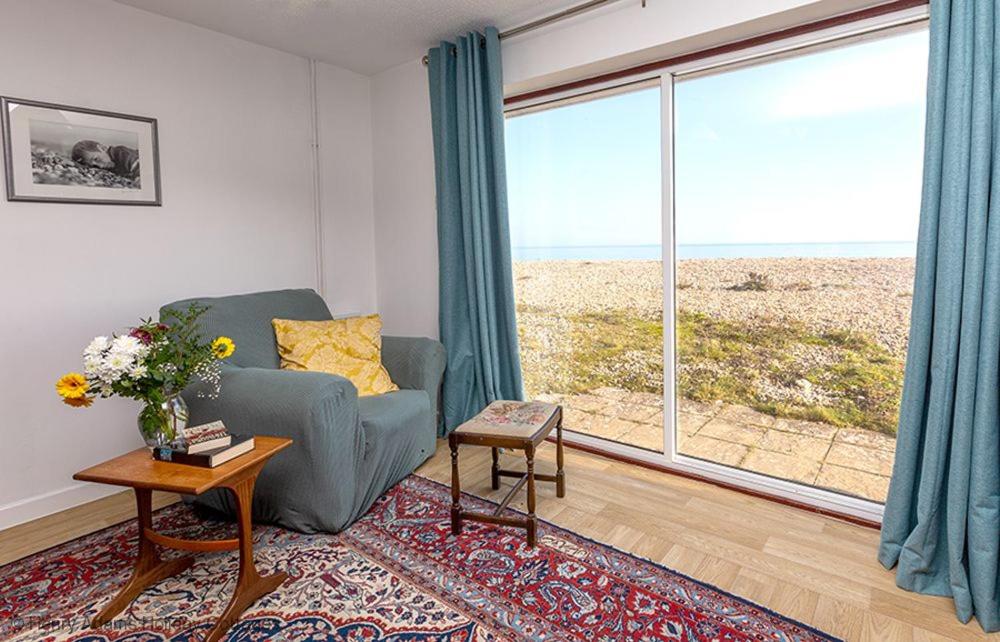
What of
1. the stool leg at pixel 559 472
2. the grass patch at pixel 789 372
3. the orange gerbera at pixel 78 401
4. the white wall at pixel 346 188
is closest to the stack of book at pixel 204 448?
the orange gerbera at pixel 78 401

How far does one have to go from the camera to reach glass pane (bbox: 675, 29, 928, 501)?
7.28 ft

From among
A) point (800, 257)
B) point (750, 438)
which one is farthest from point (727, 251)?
point (750, 438)

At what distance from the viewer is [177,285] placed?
2914mm

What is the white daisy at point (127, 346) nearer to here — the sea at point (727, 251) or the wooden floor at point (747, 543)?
the wooden floor at point (747, 543)

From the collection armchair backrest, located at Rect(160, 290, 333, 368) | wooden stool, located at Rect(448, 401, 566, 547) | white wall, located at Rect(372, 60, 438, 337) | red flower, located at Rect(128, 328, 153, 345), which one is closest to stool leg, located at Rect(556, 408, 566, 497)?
wooden stool, located at Rect(448, 401, 566, 547)

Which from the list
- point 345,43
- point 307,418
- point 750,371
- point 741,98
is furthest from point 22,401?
point 741,98

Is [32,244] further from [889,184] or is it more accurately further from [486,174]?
[889,184]

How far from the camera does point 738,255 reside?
2.62 m

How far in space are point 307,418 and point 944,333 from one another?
7.46 feet

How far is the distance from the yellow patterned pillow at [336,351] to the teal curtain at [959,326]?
232 cm

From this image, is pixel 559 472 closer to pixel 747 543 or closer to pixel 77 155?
pixel 747 543

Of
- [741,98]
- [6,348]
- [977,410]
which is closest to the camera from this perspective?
[977,410]

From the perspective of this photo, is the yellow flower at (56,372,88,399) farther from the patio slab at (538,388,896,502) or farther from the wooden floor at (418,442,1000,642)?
the patio slab at (538,388,896,502)

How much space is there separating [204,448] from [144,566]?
53 cm
